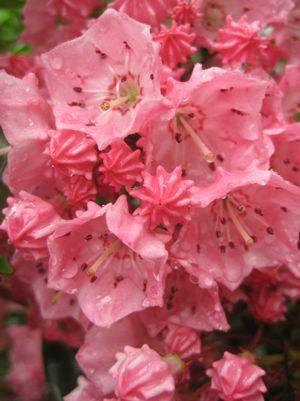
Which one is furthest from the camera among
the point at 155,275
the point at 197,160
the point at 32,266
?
the point at 32,266

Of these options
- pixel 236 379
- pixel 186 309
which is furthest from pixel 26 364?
pixel 236 379

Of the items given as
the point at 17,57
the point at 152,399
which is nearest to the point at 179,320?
the point at 152,399

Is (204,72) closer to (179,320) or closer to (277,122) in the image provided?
(277,122)

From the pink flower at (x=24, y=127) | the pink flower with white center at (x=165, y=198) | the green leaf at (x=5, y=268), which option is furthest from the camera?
the green leaf at (x=5, y=268)

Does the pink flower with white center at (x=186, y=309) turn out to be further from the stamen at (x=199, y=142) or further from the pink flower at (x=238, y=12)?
the pink flower at (x=238, y=12)

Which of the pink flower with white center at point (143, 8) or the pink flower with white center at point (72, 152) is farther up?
the pink flower with white center at point (143, 8)

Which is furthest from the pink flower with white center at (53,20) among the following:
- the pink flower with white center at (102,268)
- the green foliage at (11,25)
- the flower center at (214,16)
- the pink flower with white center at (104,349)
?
the pink flower with white center at (104,349)

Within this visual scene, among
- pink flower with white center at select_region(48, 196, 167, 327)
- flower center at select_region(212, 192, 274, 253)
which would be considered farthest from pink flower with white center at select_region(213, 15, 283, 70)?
pink flower with white center at select_region(48, 196, 167, 327)
